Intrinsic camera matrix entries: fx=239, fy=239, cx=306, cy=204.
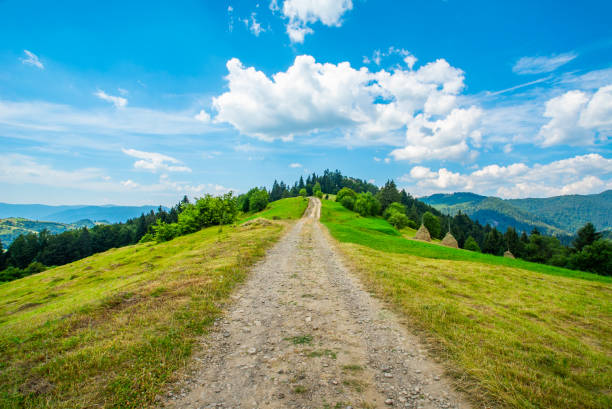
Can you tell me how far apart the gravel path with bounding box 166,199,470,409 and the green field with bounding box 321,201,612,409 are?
2.67 ft

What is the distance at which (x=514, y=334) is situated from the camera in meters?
8.17

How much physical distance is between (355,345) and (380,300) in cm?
428

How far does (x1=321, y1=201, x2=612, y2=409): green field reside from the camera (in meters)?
5.42

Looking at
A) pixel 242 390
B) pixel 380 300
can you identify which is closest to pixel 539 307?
pixel 380 300

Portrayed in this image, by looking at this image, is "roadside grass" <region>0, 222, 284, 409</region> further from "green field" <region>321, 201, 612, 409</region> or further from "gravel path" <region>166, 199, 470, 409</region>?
"green field" <region>321, 201, 612, 409</region>

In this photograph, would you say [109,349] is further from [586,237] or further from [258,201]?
[586,237]

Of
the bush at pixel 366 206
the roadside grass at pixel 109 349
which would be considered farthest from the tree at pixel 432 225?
the roadside grass at pixel 109 349

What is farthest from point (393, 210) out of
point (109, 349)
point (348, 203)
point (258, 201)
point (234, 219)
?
point (109, 349)

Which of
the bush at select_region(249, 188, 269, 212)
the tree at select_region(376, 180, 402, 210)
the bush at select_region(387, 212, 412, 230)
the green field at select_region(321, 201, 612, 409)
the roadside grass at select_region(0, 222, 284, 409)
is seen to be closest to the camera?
the roadside grass at select_region(0, 222, 284, 409)

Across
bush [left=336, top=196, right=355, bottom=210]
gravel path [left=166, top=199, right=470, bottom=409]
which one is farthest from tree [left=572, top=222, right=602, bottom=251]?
gravel path [left=166, top=199, right=470, bottom=409]

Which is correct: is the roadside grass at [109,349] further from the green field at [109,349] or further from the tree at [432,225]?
the tree at [432,225]

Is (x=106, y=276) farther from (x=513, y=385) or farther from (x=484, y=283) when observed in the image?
(x=484, y=283)

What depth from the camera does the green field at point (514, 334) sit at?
5423 mm

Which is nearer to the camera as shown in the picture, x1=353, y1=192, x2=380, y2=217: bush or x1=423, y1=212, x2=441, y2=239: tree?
x1=423, y1=212, x2=441, y2=239: tree
